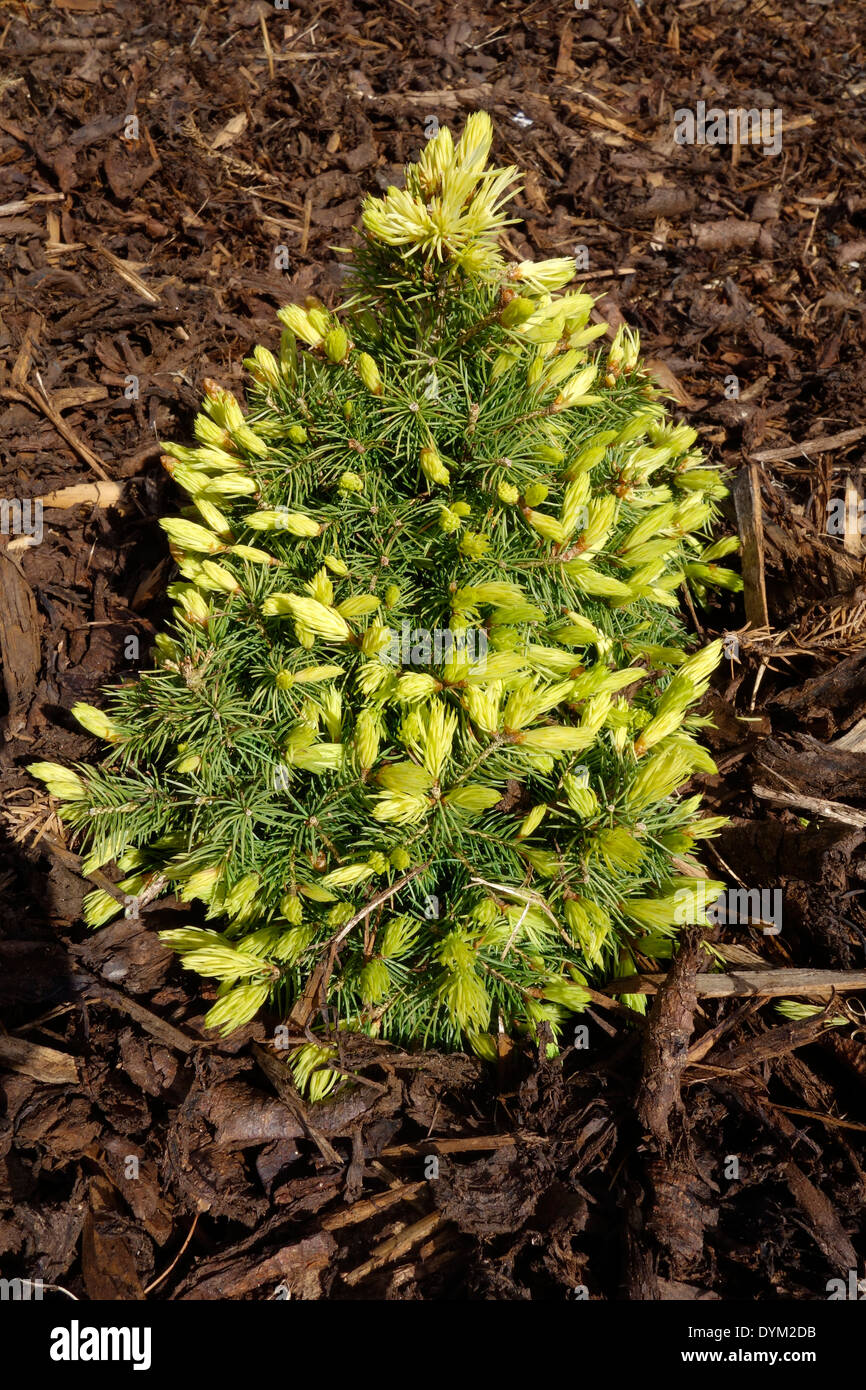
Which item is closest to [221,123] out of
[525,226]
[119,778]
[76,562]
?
[525,226]

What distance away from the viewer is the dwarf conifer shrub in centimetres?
225

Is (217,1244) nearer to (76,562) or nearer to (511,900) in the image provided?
(511,900)

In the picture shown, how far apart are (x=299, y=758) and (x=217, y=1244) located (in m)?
1.31

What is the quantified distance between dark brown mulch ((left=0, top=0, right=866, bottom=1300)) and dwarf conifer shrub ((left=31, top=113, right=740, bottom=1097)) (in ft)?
0.95

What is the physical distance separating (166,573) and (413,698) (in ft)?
5.25

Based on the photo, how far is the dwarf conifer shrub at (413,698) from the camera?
2246mm

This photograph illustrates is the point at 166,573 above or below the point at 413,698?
above

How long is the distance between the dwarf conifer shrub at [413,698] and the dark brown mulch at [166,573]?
29cm

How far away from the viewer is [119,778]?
255cm

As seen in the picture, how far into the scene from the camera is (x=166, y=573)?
3.38 meters

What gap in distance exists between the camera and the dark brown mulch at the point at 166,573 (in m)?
2.33

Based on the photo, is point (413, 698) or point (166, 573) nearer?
point (413, 698)

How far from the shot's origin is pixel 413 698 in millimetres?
2180

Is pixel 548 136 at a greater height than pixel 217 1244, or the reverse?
pixel 548 136
